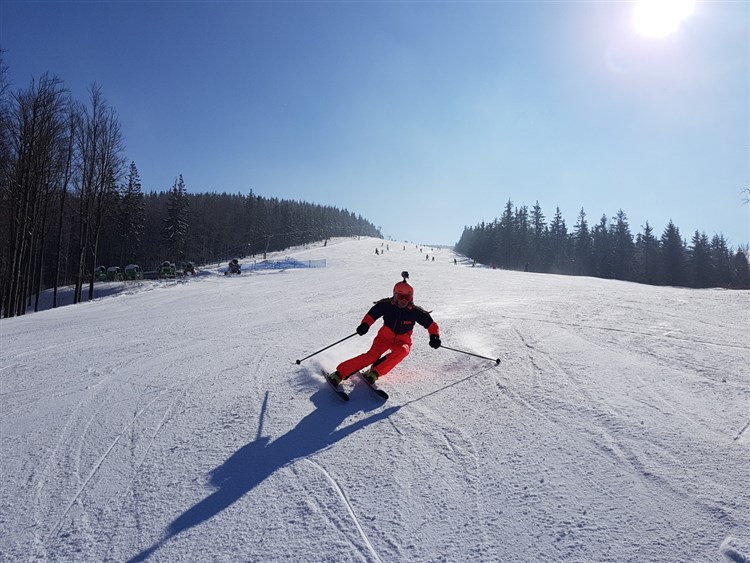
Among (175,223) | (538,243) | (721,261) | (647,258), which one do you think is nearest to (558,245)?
(538,243)

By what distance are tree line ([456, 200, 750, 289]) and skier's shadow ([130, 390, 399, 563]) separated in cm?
4601

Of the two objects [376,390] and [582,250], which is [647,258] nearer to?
[582,250]

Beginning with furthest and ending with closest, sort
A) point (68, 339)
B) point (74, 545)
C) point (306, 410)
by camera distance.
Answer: point (68, 339) → point (306, 410) → point (74, 545)

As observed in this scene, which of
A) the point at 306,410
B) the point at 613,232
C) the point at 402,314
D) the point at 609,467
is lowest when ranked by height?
the point at 306,410

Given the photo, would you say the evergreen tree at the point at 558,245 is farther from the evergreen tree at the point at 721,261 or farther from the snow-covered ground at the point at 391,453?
the snow-covered ground at the point at 391,453

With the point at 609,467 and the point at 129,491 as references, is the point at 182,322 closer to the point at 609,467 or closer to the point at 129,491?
the point at 129,491

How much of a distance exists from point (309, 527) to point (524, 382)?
10.5ft

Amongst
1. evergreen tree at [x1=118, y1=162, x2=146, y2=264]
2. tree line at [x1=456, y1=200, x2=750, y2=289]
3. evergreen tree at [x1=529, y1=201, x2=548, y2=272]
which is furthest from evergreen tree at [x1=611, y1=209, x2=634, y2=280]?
evergreen tree at [x1=118, y1=162, x2=146, y2=264]

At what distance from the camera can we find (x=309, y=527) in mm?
2398

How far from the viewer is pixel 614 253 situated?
59250 millimetres

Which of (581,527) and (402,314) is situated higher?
(402,314)

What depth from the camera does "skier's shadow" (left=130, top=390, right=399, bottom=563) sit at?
251cm

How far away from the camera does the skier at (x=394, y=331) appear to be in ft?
15.5

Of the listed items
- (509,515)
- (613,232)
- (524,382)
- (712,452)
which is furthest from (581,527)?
(613,232)
